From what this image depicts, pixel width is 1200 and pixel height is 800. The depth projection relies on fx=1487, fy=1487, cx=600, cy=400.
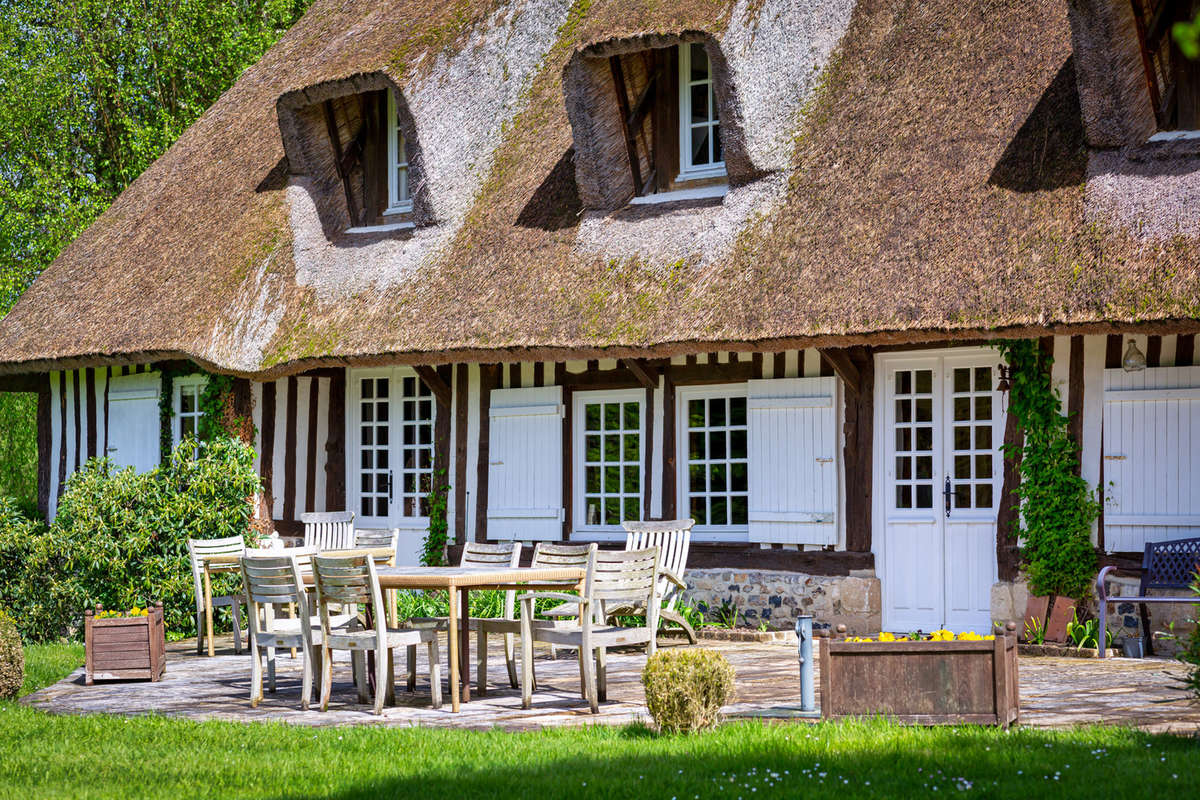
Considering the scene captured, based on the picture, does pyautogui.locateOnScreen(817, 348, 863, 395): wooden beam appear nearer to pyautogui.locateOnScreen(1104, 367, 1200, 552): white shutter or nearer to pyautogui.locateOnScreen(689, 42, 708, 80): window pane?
pyautogui.locateOnScreen(1104, 367, 1200, 552): white shutter

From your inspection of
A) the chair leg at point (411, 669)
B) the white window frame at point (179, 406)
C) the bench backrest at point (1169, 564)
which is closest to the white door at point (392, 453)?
the white window frame at point (179, 406)

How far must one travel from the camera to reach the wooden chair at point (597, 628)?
25.5ft

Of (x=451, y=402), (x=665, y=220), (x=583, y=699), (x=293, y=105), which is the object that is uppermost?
(x=293, y=105)

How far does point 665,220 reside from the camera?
39.7 feet

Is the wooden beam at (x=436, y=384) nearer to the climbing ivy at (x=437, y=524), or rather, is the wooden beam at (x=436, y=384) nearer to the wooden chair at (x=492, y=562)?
the climbing ivy at (x=437, y=524)

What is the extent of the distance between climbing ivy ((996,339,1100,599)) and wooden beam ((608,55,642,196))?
3.67m

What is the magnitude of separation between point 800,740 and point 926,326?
13.9 feet

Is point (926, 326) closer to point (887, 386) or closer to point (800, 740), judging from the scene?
point (887, 386)

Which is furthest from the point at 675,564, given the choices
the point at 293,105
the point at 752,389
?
the point at 293,105

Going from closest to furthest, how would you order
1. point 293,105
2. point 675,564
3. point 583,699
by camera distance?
point 583,699, point 675,564, point 293,105

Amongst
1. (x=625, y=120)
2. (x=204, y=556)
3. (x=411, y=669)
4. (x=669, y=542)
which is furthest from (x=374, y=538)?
(x=625, y=120)

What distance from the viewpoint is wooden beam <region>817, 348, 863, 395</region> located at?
11.0 m

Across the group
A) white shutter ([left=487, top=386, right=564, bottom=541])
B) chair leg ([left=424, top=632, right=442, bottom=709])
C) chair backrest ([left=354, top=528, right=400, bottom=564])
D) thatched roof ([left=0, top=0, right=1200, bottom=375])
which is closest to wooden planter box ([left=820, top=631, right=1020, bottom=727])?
chair leg ([left=424, top=632, right=442, bottom=709])

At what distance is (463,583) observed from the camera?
7902 mm
